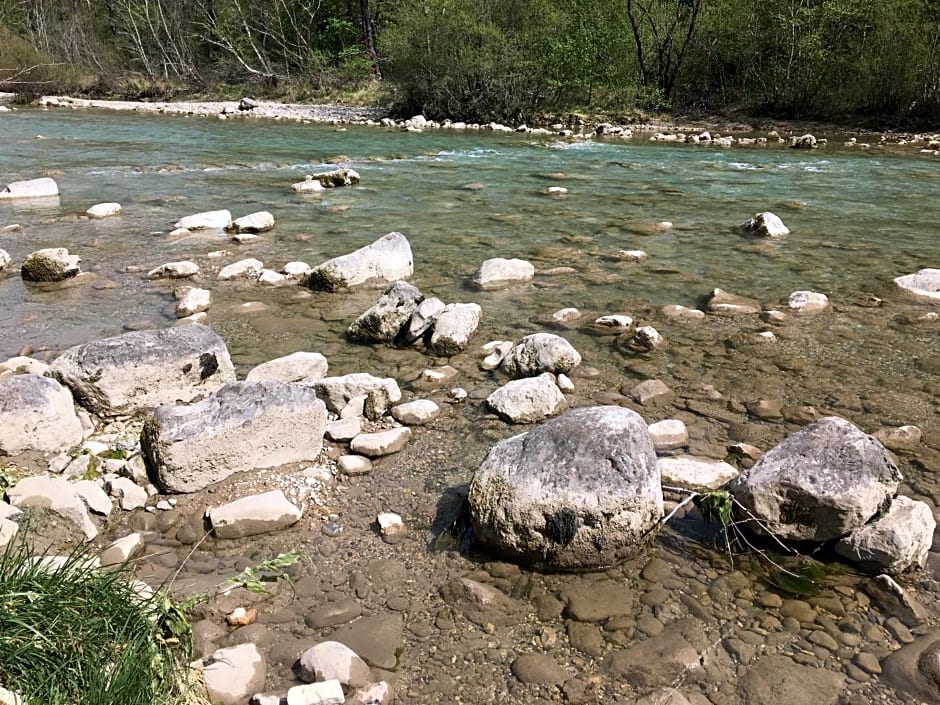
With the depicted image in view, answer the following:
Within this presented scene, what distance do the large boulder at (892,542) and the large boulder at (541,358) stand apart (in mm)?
2144

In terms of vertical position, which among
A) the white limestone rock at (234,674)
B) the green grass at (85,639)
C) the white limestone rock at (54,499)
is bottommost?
the white limestone rock at (234,674)

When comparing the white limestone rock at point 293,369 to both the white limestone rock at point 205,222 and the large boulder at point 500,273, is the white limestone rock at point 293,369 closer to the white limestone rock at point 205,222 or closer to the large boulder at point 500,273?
the large boulder at point 500,273

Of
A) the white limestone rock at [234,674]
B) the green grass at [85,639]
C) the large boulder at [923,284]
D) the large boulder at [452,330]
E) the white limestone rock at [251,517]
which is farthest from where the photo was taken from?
the large boulder at [923,284]

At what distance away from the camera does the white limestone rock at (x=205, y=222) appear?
8719 millimetres

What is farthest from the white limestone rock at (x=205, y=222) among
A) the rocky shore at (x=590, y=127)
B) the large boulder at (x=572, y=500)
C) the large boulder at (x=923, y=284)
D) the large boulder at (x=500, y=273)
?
the rocky shore at (x=590, y=127)

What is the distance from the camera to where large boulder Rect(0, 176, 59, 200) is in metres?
10.5

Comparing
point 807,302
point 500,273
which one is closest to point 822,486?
point 807,302

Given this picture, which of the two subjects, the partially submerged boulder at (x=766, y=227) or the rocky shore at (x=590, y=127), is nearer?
the partially submerged boulder at (x=766, y=227)

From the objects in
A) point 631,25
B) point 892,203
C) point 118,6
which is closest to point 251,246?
point 892,203

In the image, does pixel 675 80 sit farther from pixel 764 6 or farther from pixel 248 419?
pixel 248 419

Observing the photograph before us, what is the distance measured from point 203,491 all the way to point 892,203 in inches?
440

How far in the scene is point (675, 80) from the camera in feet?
101

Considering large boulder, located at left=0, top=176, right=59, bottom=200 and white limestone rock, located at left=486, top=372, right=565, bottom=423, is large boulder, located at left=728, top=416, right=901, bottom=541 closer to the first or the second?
white limestone rock, located at left=486, top=372, right=565, bottom=423

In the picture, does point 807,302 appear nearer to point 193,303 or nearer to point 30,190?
point 193,303
